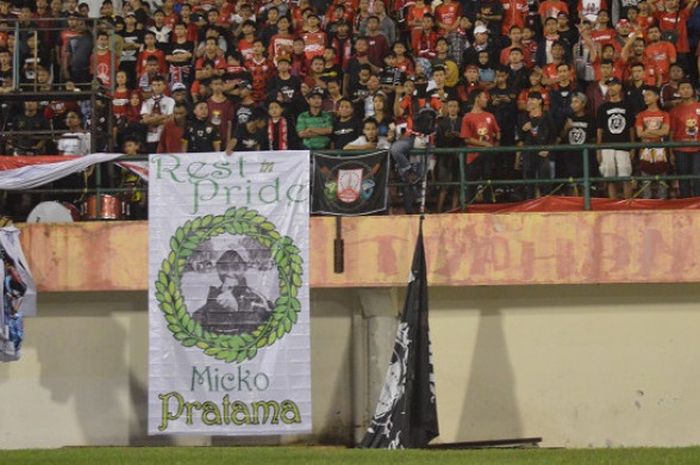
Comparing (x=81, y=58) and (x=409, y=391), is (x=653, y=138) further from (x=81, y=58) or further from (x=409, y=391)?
(x=81, y=58)

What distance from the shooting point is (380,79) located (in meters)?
22.8

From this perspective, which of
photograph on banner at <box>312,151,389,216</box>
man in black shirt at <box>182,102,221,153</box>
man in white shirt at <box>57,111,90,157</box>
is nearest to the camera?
photograph on banner at <box>312,151,389,216</box>

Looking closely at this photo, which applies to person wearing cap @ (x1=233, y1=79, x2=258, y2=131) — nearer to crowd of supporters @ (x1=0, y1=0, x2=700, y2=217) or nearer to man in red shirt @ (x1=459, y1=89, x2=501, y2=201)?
crowd of supporters @ (x1=0, y1=0, x2=700, y2=217)

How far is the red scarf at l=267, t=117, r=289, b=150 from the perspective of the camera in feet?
70.0

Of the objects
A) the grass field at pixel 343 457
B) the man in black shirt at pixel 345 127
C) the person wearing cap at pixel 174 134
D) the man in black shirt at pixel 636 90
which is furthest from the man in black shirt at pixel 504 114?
the person wearing cap at pixel 174 134

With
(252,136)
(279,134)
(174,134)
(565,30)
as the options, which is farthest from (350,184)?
(565,30)

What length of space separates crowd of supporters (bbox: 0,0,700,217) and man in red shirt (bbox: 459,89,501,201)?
0.07 feet

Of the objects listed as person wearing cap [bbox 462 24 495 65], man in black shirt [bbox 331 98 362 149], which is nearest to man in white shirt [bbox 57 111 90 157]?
man in black shirt [bbox 331 98 362 149]

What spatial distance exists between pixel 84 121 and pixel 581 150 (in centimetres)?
696

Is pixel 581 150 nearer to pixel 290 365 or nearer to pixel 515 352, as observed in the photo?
pixel 515 352

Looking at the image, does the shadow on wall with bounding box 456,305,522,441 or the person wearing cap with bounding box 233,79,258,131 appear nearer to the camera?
the shadow on wall with bounding box 456,305,522,441

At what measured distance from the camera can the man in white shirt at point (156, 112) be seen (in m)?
22.5

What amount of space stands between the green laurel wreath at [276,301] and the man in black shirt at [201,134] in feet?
6.20

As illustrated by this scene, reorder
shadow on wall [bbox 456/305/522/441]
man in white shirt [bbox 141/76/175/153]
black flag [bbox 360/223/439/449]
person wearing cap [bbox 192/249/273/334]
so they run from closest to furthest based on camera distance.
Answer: black flag [bbox 360/223/439/449] → person wearing cap [bbox 192/249/273/334] → shadow on wall [bbox 456/305/522/441] → man in white shirt [bbox 141/76/175/153]
